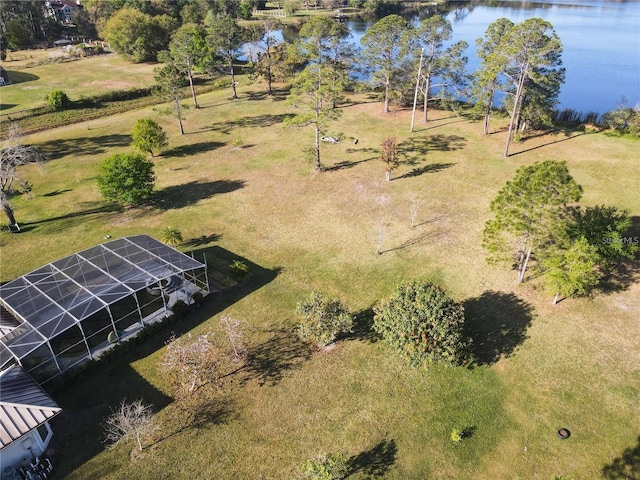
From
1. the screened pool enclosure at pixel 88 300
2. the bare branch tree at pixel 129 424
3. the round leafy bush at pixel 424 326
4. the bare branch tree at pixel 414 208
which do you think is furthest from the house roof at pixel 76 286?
the bare branch tree at pixel 414 208

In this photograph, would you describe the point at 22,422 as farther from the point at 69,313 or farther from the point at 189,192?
the point at 189,192

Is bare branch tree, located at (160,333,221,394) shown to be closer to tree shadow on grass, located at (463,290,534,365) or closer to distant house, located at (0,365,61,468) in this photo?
distant house, located at (0,365,61,468)

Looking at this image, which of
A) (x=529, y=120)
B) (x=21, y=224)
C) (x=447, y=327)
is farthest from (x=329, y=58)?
(x=447, y=327)

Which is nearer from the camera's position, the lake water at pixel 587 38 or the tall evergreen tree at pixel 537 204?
the tall evergreen tree at pixel 537 204

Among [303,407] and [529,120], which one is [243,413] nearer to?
[303,407]

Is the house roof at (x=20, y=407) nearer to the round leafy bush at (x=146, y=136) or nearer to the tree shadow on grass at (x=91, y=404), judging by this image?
the tree shadow on grass at (x=91, y=404)

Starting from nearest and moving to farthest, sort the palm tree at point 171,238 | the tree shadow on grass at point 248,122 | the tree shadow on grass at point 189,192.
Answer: the palm tree at point 171,238, the tree shadow on grass at point 189,192, the tree shadow on grass at point 248,122

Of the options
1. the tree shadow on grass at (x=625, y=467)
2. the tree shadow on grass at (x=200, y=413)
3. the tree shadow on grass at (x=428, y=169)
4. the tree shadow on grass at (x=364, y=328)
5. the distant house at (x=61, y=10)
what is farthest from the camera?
the distant house at (x=61, y=10)
